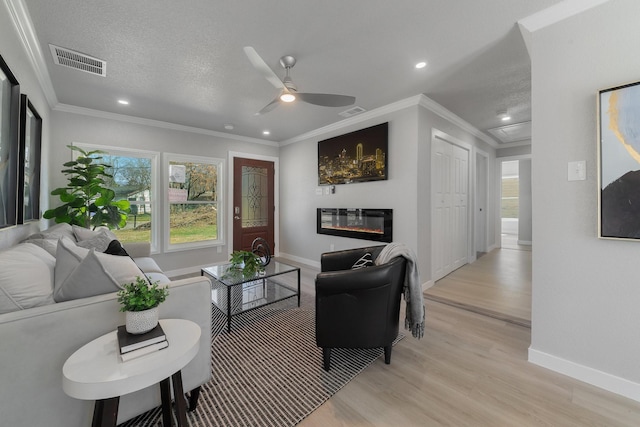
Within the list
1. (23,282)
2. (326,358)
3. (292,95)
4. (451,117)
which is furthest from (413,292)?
(451,117)

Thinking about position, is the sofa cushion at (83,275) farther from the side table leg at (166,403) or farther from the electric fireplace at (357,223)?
the electric fireplace at (357,223)

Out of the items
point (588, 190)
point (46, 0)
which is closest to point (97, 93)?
point (46, 0)

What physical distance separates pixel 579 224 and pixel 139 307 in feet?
8.59

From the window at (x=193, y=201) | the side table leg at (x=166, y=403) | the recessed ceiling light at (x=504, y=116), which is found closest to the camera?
the side table leg at (x=166, y=403)

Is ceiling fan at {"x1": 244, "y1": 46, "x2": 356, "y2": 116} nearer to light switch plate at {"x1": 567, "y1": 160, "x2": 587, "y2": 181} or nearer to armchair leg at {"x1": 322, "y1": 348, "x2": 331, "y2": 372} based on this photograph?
light switch plate at {"x1": 567, "y1": 160, "x2": 587, "y2": 181}

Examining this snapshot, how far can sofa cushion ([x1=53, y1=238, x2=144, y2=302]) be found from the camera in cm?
119

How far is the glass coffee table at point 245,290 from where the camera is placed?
2531 millimetres

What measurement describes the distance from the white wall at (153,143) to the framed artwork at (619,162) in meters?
4.71

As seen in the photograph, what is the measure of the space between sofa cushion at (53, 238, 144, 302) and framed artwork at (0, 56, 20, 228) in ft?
2.65

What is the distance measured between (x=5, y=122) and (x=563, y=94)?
3.70 m

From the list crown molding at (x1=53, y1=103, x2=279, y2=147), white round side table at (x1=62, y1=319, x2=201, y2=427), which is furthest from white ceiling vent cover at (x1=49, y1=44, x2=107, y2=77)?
white round side table at (x1=62, y1=319, x2=201, y2=427)

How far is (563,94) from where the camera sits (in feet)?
5.77

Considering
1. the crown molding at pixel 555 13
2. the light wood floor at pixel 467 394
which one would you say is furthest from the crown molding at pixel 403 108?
the light wood floor at pixel 467 394

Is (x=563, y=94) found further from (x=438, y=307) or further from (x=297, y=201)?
(x=297, y=201)
